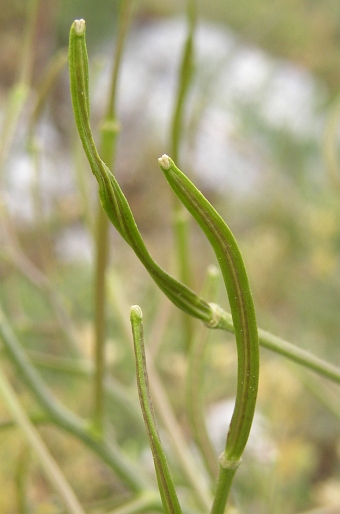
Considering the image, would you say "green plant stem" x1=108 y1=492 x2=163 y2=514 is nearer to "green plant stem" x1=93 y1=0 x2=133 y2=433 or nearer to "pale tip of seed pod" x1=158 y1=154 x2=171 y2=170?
"green plant stem" x1=93 y1=0 x2=133 y2=433

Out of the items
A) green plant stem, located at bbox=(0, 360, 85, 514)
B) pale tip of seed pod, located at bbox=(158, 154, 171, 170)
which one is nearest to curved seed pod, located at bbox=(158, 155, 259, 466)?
pale tip of seed pod, located at bbox=(158, 154, 171, 170)

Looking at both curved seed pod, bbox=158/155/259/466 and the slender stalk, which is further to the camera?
the slender stalk

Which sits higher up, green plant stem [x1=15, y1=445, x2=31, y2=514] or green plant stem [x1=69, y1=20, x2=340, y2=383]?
green plant stem [x1=69, y1=20, x2=340, y2=383]

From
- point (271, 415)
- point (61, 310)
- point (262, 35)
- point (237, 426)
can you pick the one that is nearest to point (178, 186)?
point (237, 426)

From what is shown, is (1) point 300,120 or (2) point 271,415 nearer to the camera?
(2) point 271,415

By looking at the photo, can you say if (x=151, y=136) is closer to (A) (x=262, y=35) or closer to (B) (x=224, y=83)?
(B) (x=224, y=83)

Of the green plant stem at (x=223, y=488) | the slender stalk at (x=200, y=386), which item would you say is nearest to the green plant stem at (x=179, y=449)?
the slender stalk at (x=200, y=386)

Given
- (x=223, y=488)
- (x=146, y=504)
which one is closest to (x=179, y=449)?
(x=146, y=504)
